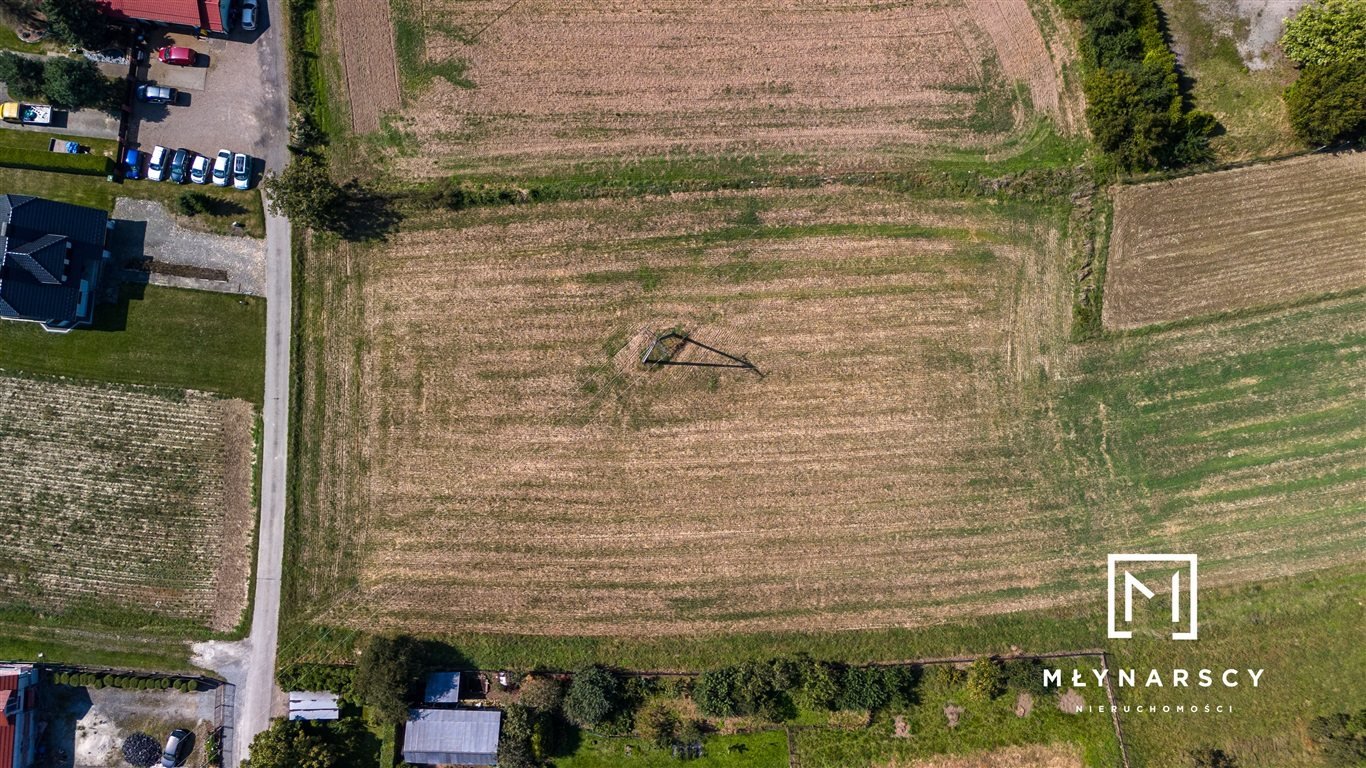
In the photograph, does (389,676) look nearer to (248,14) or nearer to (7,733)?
(7,733)

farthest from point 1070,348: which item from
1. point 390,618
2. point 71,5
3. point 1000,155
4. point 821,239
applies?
point 71,5

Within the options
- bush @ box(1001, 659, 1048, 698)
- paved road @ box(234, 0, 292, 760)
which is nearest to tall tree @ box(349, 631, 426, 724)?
paved road @ box(234, 0, 292, 760)

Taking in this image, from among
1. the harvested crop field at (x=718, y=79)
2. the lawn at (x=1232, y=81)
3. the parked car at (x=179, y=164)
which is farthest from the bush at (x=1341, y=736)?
the parked car at (x=179, y=164)

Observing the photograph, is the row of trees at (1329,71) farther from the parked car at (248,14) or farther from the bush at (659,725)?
the parked car at (248,14)

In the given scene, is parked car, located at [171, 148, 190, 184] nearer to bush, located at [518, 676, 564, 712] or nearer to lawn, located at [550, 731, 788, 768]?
bush, located at [518, 676, 564, 712]

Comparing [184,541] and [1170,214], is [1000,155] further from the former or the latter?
[184,541]

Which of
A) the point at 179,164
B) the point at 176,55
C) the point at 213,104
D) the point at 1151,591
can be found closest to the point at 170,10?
the point at 176,55
